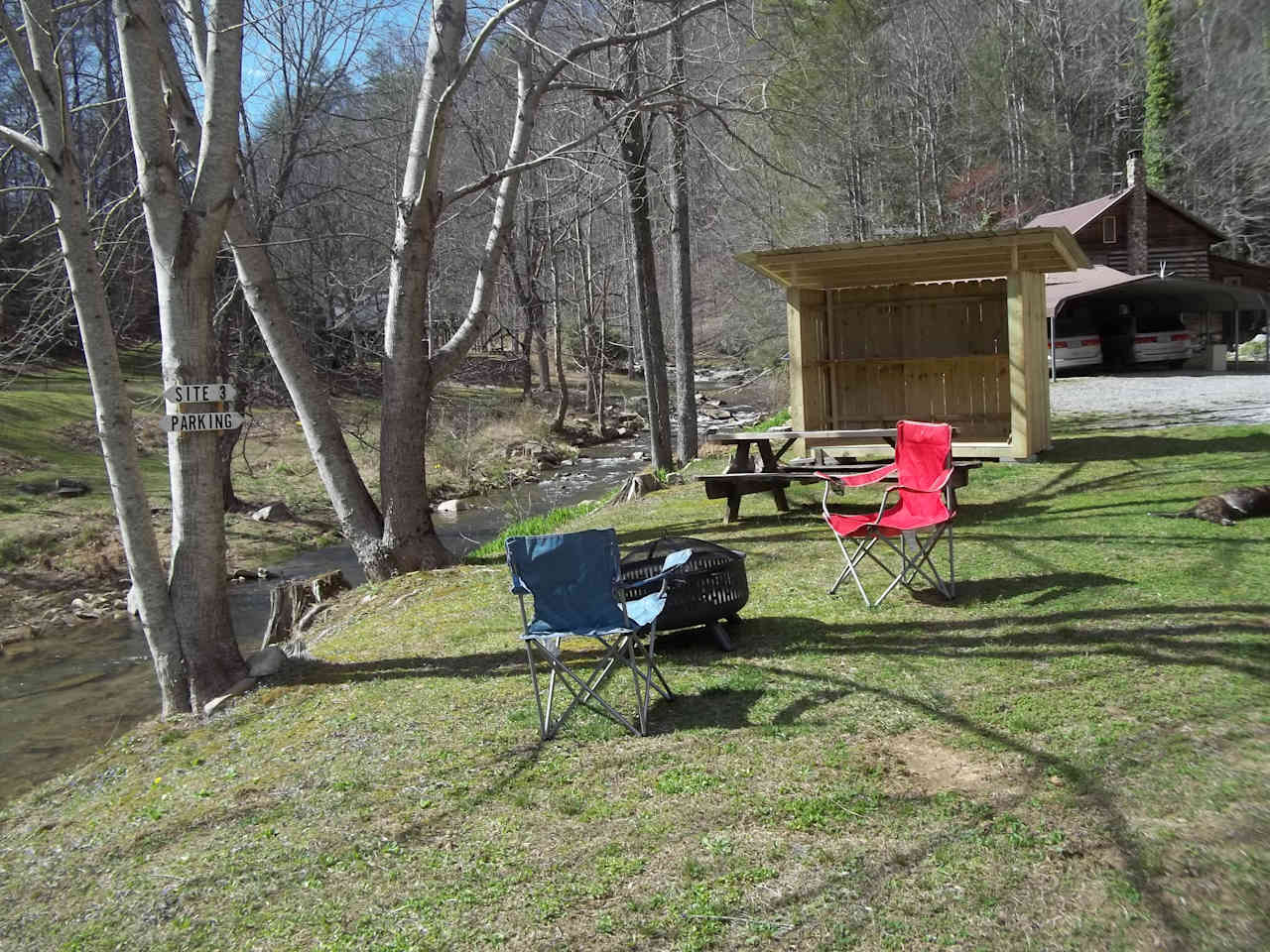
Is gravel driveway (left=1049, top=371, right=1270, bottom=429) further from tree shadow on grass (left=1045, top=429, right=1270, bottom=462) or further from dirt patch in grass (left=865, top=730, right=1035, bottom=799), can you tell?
dirt patch in grass (left=865, top=730, right=1035, bottom=799)

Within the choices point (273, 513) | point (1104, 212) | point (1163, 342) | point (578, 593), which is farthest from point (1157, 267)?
point (578, 593)

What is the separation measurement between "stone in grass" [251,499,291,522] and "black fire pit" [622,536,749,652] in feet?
39.1

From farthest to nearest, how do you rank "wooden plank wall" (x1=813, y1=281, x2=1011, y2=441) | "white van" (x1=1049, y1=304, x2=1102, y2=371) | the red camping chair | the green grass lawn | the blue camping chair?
"white van" (x1=1049, y1=304, x2=1102, y2=371) < "wooden plank wall" (x1=813, y1=281, x2=1011, y2=441) < the red camping chair < the blue camping chair < the green grass lawn

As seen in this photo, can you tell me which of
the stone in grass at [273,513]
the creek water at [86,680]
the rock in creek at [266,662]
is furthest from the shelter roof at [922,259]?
the stone in grass at [273,513]

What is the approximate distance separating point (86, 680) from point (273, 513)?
7.28m

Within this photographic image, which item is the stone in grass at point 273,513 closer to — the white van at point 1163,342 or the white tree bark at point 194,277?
the white tree bark at point 194,277

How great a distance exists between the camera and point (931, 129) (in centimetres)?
3344

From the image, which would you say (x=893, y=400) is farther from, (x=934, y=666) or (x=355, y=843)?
(x=355, y=843)

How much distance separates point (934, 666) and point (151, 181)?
16.8 feet

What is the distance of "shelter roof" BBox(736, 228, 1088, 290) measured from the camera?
1060 cm

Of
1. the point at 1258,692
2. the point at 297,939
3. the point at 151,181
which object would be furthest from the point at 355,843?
the point at 151,181

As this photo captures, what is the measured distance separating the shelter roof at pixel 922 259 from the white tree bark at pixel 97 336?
651 cm

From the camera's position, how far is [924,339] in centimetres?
1326

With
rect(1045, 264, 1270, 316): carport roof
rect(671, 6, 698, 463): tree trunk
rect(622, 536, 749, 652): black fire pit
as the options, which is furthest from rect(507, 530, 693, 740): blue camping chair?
rect(1045, 264, 1270, 316): carport roof
